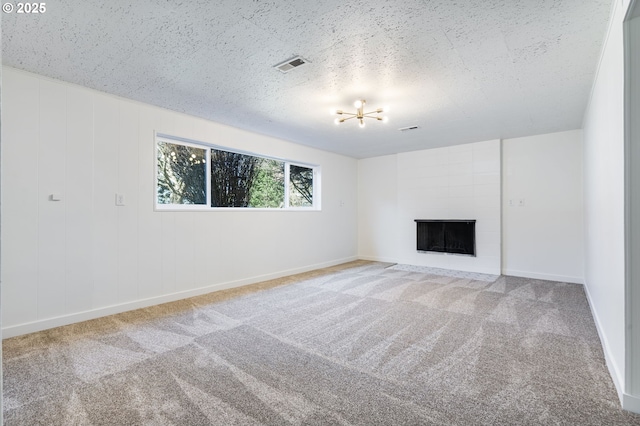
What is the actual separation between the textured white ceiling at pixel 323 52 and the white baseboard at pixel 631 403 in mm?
2501

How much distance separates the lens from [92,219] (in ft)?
11.6

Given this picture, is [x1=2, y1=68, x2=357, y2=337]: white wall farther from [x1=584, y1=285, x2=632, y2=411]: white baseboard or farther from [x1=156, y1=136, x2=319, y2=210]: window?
[x1=584, y1=285, x2=632, y2=411]: white baseboard

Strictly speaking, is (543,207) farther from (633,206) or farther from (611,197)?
(633,206)

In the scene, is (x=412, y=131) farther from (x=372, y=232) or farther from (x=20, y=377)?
(x=20, y=377)

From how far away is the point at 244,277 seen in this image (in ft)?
16.5

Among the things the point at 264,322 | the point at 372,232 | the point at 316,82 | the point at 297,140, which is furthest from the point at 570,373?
the point at 372,232

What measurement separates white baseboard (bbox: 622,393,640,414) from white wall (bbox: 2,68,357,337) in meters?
4.17

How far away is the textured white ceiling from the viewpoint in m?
2.31

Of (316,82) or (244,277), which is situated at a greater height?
(316,82)

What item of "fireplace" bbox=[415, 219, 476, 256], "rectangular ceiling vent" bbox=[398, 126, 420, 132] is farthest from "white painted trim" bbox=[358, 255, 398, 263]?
"rectangular ceiling vent" bbox=[398, 126, 420, 132]

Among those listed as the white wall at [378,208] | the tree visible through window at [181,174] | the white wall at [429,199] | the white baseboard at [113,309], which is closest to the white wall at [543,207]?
the white wall at [429,199]

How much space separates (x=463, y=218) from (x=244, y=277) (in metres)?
3.99

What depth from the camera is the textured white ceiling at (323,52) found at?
2314 millimetres

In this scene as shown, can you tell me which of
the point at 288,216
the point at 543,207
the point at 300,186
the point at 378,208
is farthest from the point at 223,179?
the point at 543,207
